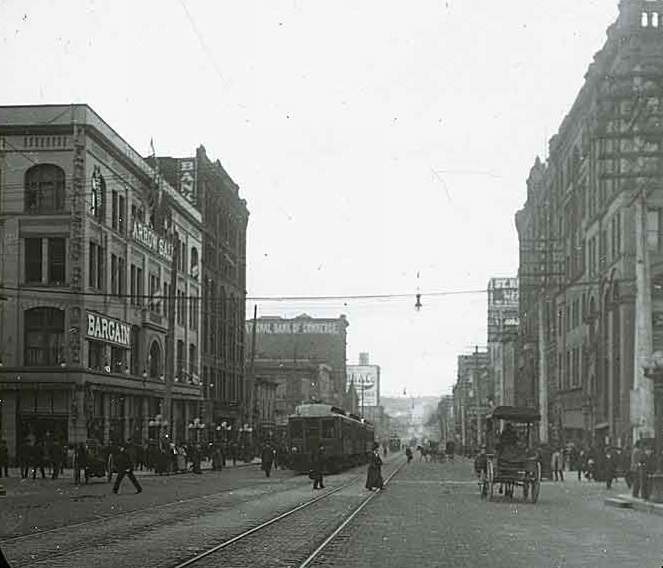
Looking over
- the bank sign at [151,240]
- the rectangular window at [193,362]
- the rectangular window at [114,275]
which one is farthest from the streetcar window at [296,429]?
the rectangular window at [193,362]

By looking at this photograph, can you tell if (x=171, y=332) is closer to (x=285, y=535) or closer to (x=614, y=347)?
(x=614, y=347)

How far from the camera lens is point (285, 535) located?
62.8ft

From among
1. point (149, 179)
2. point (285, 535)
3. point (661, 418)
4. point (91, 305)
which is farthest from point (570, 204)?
point (285, 535)

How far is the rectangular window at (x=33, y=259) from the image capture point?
171 ft

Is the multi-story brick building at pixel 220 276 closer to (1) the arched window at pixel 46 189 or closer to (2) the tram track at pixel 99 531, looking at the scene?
(1) the arched window at pixel 46 189

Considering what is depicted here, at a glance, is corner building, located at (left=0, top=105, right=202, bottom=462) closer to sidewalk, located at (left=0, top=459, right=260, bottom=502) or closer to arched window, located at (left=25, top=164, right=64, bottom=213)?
arched window, located at (left=25, top=164, right=64, bottom=213)

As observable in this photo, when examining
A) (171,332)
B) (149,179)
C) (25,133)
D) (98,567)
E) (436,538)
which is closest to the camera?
(98,567)

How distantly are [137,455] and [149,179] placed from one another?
1831 cm

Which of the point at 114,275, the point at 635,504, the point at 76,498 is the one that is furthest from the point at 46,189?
the point at 635,504

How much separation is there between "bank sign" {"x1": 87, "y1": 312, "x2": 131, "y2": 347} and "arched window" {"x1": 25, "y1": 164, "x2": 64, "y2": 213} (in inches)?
200

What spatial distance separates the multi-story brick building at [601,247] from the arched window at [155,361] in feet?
68.9

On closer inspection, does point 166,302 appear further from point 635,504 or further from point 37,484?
point 635,504

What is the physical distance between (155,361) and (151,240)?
6986mm

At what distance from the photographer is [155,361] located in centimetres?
6631
